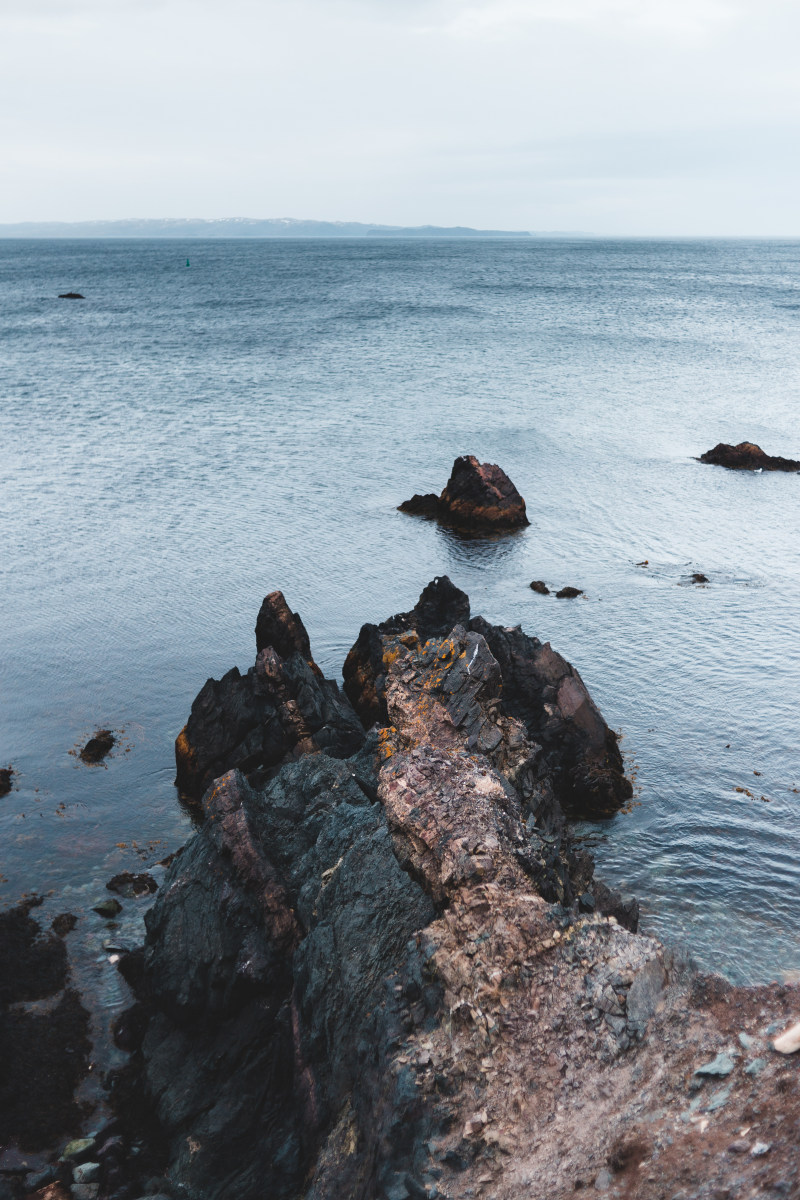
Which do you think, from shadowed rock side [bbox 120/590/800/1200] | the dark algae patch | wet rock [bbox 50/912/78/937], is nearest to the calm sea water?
wet rock [bbox 50/912/78/937]

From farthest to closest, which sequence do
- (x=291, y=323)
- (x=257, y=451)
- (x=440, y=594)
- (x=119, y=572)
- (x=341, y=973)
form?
(x=291, y=323) < (x=257, y=451) < (x=119, y=572) < (x=440, y=594) < (x=341, y=973)

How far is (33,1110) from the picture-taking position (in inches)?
508

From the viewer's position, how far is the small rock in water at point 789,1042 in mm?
8352

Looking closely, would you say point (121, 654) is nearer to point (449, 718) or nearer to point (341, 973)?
point (449, 718)

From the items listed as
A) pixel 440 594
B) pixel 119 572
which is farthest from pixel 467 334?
pixel 440 594

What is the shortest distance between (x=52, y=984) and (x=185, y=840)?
14.9 feet

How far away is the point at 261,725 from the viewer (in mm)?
21047

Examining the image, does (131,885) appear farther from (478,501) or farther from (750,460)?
(750,460)

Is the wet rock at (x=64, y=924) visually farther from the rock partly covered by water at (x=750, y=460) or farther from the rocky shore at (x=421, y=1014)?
the rock partly covered by water at (x=750, y=460)

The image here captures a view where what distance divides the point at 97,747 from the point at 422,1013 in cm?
1473

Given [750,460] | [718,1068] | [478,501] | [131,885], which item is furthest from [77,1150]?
[750,460]

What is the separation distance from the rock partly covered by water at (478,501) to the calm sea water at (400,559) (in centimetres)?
124

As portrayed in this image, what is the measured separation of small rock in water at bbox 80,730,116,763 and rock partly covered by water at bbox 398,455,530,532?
2167 cm

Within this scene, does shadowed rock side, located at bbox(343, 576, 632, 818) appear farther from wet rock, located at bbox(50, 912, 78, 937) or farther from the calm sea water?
wet rock, located at bbox(50, 912, 78, 937)
